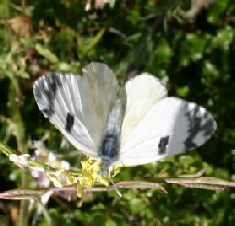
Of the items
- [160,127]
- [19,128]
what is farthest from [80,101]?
[19,128]

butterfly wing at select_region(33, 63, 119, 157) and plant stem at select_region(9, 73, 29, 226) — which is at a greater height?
butterfly wing at select_region(33, 63, 119, 157)

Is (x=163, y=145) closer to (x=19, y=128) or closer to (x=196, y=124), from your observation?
(x=196, y=124)

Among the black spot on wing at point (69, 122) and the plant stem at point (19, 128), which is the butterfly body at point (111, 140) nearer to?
the black spot on wing at point (69, 122)

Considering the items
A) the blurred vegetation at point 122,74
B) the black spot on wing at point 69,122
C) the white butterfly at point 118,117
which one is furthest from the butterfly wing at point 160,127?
the blurred vegetation at point 122,74

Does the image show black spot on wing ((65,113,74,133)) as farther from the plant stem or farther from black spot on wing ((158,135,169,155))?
the plant stem

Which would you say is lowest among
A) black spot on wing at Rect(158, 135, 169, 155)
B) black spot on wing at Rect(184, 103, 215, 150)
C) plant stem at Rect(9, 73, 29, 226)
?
plant stem at Rect(9, 73, 29, 226)

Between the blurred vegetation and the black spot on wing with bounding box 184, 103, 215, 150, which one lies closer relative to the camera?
the black spot on wing with bounding box 184, 103, 215, 150

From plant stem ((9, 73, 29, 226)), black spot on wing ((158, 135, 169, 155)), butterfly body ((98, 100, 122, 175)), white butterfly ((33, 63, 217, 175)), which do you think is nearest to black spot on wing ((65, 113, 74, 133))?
white butterfly ((33, 63, 217, 175))
